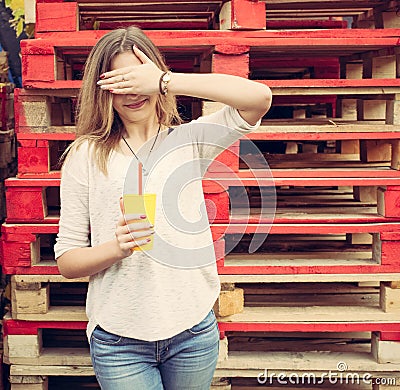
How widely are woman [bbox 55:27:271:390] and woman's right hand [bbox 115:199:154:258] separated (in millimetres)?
41

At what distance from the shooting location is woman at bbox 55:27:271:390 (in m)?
2.24

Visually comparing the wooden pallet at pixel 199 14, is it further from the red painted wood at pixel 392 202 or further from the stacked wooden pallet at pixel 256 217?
the red painted wood at pixel 392 202

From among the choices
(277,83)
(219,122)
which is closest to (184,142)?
(219,122)

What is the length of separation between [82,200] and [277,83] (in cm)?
127

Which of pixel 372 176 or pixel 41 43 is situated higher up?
pixel 41 43

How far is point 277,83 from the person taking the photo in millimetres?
3193

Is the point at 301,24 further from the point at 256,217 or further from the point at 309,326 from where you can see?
the point at 309,326

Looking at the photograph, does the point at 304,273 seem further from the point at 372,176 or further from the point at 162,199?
the point at 162,199

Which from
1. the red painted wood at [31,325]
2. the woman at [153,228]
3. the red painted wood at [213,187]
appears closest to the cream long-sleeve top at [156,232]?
the woman at [153,228]

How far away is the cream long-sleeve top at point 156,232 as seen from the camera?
2.25 meters

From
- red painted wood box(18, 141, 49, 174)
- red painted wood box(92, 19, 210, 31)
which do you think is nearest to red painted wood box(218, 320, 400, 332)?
red painted wood box(18, 141, 49, 174)

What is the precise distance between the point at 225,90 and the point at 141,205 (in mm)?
450

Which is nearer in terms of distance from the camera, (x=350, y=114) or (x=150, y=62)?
(x=150, y=62)

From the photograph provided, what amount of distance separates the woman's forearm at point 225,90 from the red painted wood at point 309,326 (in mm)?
1376
